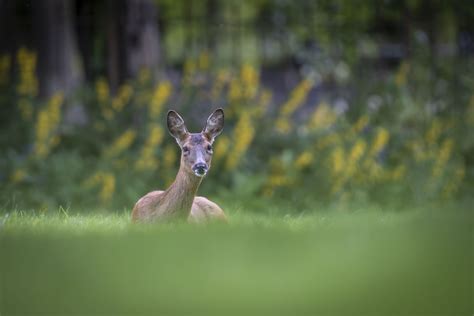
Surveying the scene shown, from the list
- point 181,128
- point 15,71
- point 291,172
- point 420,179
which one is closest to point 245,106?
point 291,172

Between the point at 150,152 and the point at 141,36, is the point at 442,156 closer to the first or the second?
the point at 150,152

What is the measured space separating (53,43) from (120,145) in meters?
3.80

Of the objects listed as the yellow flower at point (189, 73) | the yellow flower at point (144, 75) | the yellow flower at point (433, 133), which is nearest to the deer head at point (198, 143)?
the yellow flower at point (144, 75)

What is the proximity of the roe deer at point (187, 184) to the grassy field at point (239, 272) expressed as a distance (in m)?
Result: 1.02

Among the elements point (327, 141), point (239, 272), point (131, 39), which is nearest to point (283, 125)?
point (327, 141)

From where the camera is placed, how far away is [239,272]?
94.0 inches

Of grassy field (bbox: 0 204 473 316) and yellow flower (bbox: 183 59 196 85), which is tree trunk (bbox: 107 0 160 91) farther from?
grassy field (bbox: 0 204 473 316)

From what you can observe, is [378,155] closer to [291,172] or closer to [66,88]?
[291,172]

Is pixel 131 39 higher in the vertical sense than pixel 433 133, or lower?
higher

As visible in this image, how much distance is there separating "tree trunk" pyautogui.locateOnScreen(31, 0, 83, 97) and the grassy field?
29.6 ft

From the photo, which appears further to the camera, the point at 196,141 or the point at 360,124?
the point at 360,124

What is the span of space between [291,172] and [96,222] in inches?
203

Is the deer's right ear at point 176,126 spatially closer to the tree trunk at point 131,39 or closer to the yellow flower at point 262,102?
the tree trunk at point 131,39

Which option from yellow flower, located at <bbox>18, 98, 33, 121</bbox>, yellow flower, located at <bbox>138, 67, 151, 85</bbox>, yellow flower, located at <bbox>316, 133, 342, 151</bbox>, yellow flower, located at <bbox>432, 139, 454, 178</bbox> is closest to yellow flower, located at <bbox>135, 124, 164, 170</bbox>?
yellow flower, located at <bbox>138, 67, 151, 85</bbox>
